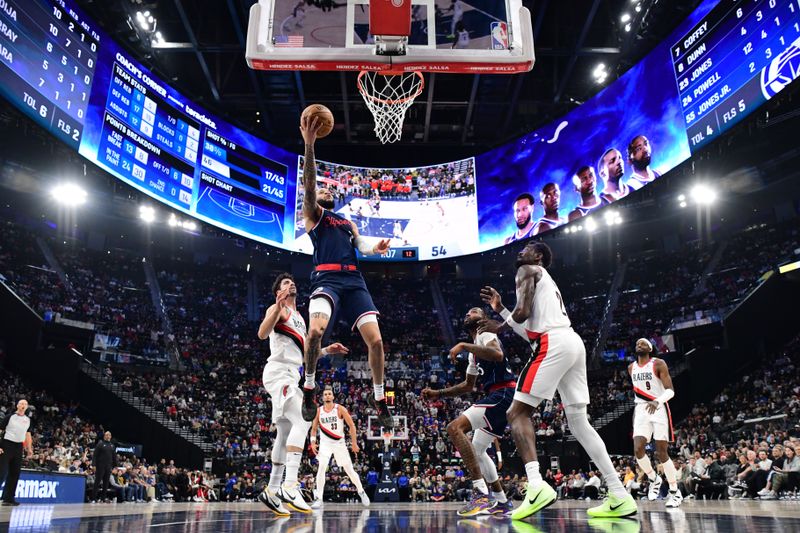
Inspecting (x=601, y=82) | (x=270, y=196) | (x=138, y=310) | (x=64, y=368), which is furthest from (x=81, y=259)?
(x=601, y=82)

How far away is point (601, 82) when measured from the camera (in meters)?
24.6

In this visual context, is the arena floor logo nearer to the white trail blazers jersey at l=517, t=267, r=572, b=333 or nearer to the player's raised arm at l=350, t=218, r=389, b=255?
the player's raised arm at l=350, t=218, r=389, b=255

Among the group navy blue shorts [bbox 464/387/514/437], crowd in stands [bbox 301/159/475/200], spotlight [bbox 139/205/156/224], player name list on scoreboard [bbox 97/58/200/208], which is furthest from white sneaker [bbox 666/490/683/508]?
spotlight [bbox 139/205/156/224]

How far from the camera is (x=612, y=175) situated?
69.9ft

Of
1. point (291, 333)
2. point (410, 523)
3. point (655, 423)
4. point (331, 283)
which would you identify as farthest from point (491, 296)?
point (655, 423)

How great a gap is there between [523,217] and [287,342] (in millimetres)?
18646

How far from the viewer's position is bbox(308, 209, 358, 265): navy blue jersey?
6.12 metres

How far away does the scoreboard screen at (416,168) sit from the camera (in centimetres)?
1628

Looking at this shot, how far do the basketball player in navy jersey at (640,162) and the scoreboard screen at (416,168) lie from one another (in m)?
0.05

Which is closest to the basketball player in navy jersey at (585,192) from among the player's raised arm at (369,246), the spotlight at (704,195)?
the spotlight at (704,195)

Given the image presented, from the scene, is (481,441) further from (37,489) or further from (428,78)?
(428,78)

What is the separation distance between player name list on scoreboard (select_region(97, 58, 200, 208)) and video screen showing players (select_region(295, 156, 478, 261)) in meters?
5.22

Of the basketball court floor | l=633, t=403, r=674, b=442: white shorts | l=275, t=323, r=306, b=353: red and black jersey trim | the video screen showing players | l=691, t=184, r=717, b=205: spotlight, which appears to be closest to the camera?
the basketball court floor

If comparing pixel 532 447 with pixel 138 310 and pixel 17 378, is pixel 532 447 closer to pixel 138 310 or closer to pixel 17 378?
pixel 17 378
